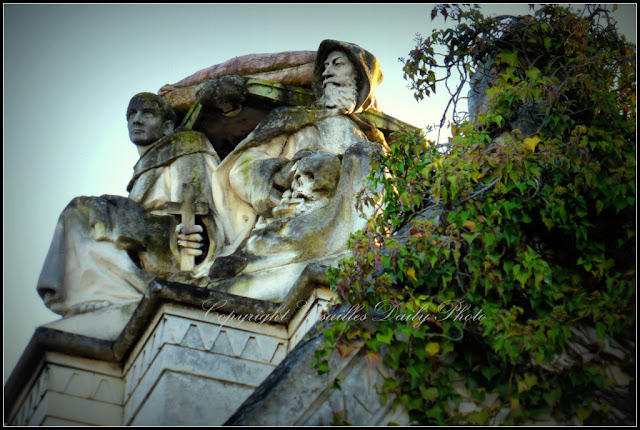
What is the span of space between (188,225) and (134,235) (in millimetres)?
465

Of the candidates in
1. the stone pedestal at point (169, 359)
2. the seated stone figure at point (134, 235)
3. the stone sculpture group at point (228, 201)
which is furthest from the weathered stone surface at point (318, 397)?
the seated stone figure at point (134, 235)

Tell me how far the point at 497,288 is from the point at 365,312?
2.40 ft

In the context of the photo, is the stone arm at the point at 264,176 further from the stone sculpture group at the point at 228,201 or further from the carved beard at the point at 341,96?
the carved beard at the point at 341,96

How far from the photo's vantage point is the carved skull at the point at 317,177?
8406 mm

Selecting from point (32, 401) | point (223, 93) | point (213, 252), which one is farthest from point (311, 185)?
point (32, 401)

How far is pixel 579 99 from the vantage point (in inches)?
272

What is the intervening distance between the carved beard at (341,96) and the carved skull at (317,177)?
974 millimetres

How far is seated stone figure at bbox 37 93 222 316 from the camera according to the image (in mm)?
8594

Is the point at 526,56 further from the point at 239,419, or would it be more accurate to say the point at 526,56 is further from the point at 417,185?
the point at 239,419

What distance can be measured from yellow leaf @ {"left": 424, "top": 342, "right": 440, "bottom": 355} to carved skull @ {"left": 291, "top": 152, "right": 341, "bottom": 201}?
2.56 meters

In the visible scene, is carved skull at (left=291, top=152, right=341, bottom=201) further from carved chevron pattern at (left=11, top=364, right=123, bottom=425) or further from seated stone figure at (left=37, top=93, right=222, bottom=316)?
carved chevron pattern at (left=11, top=364, right=123, bottom=425)

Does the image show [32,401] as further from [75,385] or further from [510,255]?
[510,255]

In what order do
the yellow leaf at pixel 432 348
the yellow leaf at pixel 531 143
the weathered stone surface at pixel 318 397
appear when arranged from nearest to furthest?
1. the weathered stone surface at pixel 318 397
2. the yellow leaf at pixel 432 348
3. the yellow leaf at pixel 531 143

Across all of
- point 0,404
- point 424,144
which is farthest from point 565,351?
point 0,404
